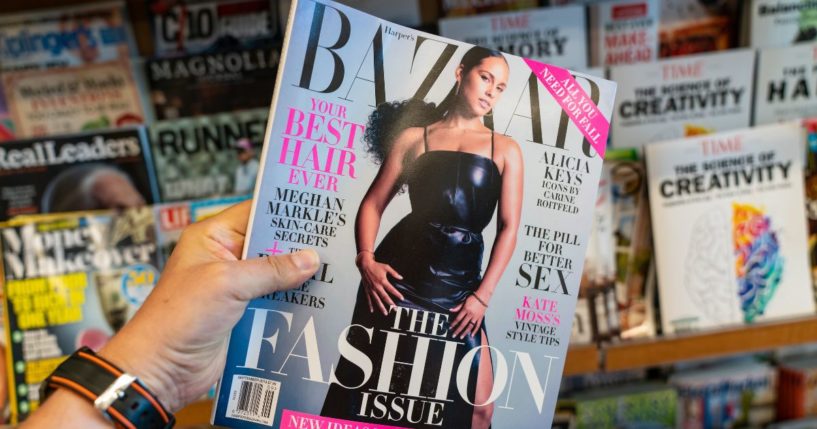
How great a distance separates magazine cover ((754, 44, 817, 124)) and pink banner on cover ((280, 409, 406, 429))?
0.89 m

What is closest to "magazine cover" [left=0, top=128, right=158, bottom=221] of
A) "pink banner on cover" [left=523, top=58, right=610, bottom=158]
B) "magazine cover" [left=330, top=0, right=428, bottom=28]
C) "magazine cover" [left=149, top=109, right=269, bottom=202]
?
"magazine cover" [left=149, top=109, right=269, bottom=202]

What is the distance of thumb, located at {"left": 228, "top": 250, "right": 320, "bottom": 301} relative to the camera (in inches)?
24.5

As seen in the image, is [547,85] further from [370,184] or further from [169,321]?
[169,321]

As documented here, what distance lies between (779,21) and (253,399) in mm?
1095

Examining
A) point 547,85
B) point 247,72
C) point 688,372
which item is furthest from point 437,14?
point 688,372

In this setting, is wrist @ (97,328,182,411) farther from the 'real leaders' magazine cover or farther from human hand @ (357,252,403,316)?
human hand @ (357,252,403,316)

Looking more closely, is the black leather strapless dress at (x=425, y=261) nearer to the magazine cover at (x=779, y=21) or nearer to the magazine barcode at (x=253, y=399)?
the magazine barcode at (x=253, y=399)

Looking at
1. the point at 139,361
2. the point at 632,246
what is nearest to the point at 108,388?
the point at 139,361

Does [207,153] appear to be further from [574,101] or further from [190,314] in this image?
[574,101]

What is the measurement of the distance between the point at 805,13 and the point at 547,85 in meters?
0.76

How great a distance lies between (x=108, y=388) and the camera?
24.8 inches

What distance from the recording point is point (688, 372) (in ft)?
4.04

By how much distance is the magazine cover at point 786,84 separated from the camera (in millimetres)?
1062

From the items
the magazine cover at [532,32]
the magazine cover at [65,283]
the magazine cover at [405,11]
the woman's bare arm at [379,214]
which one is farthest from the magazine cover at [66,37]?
the woman's bare arm at [379,214]
